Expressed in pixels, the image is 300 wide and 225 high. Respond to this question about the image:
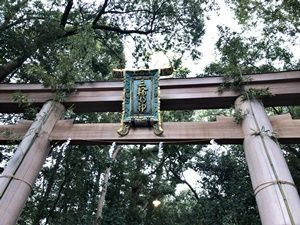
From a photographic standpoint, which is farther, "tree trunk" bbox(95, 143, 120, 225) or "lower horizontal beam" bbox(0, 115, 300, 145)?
"tree trunk" bbox(95, 143, 120, 225)

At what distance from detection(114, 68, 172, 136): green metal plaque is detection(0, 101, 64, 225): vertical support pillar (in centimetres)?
133

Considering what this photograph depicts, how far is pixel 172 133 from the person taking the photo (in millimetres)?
5207

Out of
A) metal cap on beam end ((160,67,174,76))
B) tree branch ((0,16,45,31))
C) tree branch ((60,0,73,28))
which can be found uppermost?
tree branch ((60,0,73,28))

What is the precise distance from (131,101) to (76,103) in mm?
1146

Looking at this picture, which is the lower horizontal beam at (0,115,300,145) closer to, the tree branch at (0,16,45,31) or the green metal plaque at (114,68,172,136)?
the green metal plaque at (114,68,172,136)

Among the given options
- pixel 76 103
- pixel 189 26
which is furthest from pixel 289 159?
pixel 76 103

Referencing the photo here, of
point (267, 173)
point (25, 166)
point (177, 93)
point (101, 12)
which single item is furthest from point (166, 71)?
point (101, 12)

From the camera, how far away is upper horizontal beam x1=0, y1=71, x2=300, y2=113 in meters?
5.49

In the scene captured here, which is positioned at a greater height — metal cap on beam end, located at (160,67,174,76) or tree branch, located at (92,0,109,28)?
tree branch, located at (92,0,109,28)

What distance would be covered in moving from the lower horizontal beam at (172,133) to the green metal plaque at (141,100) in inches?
4.9

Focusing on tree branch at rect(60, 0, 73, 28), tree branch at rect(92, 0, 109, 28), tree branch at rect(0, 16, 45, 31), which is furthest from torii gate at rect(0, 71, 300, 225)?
tree branch at rect(92, 0, 109, 28)

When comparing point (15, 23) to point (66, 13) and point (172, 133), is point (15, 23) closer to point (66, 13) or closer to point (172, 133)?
point (66, 13)

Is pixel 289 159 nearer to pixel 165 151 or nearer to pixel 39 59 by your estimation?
pixel 165 151

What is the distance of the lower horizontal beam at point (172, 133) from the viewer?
4996 millimetres
